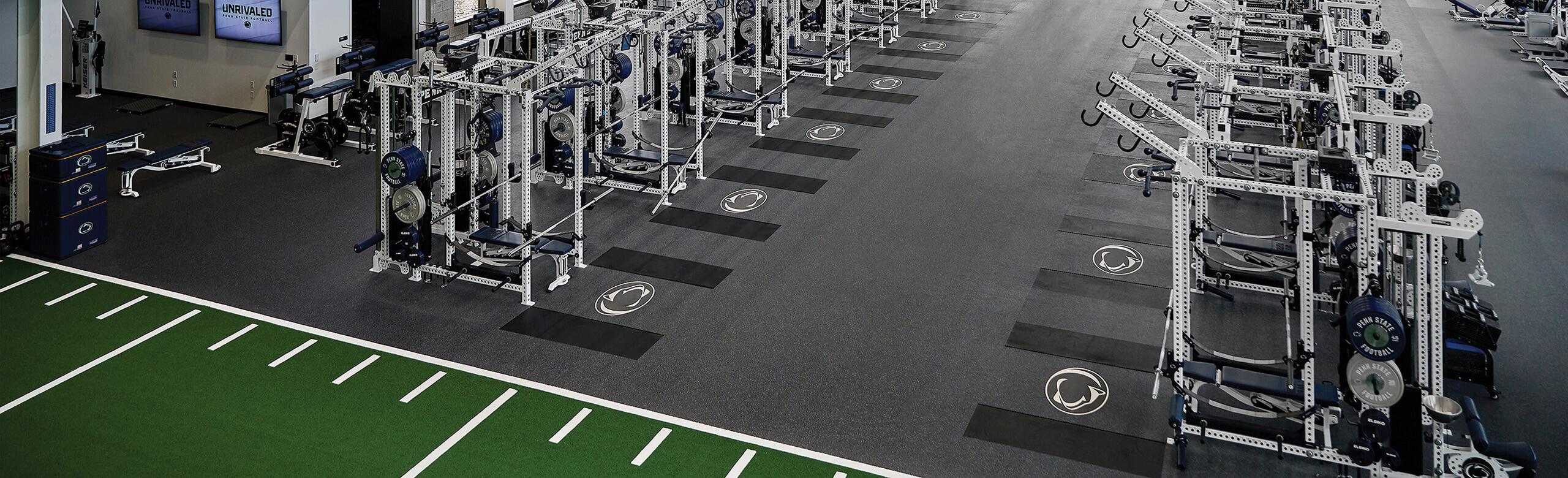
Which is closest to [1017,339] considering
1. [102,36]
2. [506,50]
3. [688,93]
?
[688,93]

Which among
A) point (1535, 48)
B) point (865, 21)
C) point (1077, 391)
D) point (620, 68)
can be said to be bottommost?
point (1077, 391)

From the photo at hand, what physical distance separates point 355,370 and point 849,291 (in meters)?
3.65

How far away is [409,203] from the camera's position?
843 centimetres

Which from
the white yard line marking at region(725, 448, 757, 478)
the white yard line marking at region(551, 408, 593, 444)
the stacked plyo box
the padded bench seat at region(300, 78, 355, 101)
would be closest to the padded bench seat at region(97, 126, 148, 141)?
the padded bench seat at region(300, 78, 355, 101)

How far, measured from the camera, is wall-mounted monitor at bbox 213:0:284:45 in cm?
1280

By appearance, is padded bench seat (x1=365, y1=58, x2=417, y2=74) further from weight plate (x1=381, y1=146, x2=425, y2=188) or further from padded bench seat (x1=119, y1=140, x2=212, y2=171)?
weight plate (x1=381, y1=146, x2=425, y2=188)

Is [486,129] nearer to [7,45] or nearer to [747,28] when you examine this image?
[747,28]

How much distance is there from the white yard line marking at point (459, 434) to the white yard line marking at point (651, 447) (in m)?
1.05

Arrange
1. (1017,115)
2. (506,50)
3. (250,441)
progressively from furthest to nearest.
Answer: (506,50), (1017,115), (250,441)

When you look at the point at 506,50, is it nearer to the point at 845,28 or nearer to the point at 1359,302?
the point at 845,28

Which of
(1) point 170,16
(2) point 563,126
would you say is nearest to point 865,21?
(2) point 563,126

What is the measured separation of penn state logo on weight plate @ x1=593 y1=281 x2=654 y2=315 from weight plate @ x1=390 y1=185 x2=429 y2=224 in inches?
59.1

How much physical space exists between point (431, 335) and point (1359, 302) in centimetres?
586

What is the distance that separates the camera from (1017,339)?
7.97m
